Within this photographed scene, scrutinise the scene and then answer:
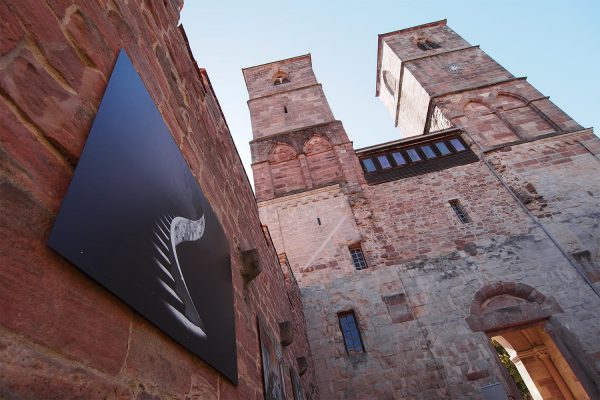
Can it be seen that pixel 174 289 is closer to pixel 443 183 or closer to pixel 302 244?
pixel 302 244

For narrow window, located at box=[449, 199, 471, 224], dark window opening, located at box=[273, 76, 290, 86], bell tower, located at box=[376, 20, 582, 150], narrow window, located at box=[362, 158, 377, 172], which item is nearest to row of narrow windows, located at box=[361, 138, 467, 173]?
narrow window, located at box=[362, 158, 377, 172]

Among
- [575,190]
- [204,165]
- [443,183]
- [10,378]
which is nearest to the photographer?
[10,378]

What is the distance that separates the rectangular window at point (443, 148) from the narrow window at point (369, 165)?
2.40 meters

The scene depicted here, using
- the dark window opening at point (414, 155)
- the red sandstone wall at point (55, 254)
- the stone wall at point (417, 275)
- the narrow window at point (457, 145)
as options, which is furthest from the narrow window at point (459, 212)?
the red sandstone wall at point (55, 254)

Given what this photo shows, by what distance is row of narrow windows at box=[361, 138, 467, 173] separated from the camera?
1166cm

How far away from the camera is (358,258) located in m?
9.56

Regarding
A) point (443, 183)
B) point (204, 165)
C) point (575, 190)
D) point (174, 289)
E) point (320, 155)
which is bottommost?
point (174, 289)

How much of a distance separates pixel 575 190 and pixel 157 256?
39.9 feet

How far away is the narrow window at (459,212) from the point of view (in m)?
9.80

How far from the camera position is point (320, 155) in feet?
41.4

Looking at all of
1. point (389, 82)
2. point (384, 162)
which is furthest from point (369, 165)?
point (389, 82)

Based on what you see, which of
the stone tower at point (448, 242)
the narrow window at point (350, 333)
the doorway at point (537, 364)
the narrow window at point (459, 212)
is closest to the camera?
the stone tower at point (448, 242)

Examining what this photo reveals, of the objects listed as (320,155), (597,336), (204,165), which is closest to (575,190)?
(597,336)

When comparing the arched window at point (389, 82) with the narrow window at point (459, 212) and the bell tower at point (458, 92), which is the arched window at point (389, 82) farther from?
the narrow window at point (459, 212)
